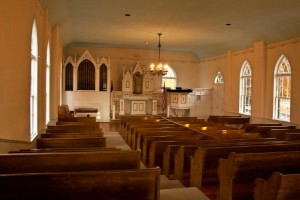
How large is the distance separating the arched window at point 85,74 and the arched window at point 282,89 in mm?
7456

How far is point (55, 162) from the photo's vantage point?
8.48ft

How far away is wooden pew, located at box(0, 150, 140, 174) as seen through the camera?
2.51m

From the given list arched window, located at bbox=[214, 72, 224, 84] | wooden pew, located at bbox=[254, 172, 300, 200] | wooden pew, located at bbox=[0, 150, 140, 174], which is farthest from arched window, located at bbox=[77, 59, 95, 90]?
wooden pew, located at bbox=[254, 172, 300, 200]

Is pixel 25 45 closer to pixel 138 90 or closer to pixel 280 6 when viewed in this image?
pixel 280 6

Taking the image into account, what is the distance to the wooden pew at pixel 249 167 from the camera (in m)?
2.90

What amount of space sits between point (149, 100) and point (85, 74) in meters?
3.22

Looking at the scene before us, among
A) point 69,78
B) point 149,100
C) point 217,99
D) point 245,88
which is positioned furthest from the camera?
point 149,100

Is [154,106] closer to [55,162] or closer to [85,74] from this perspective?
[85,74]

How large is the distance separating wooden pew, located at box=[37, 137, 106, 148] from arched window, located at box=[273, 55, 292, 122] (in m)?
6.71

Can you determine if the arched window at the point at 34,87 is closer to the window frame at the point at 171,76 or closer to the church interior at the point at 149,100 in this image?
the church interior at the point at 149,100

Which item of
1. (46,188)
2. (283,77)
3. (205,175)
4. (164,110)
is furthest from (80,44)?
(46,188)

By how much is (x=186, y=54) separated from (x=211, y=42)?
3149 mm

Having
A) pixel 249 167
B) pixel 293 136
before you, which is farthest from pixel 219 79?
pixel 249 167

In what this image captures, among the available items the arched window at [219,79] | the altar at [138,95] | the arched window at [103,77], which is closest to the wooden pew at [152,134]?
the arched window at [103,77]
